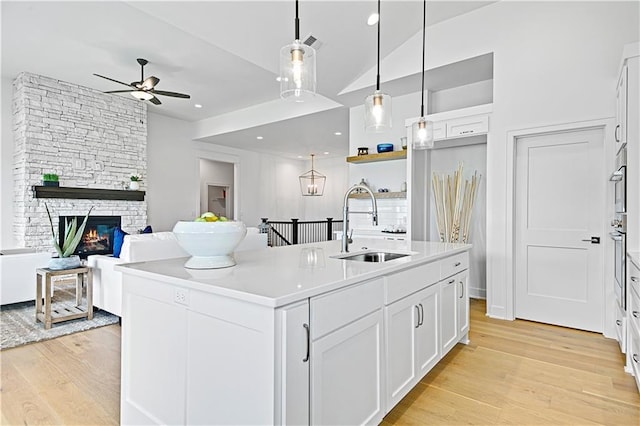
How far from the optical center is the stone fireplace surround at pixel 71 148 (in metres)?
5.49

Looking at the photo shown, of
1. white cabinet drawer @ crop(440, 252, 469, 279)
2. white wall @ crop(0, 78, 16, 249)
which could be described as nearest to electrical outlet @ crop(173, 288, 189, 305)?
white cabinet drawer @ crop(440, 252, 469, 279)

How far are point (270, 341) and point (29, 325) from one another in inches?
143

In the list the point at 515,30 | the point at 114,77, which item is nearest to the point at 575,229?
the point at 515,30

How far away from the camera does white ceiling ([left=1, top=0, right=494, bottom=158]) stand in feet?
12.5

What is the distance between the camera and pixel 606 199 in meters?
3.36

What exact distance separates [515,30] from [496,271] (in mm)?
2665

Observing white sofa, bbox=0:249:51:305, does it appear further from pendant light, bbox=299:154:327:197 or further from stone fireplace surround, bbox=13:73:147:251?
pendant light, bbox=299:154:327:197

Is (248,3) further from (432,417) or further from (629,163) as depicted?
(432,417)

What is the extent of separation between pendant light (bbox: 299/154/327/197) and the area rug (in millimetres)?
7782

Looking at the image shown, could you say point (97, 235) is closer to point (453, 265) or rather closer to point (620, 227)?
point (453, 265)

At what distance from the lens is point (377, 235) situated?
215 inches

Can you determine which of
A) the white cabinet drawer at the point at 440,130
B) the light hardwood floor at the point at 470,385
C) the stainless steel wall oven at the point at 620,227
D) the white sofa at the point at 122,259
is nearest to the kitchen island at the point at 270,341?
the light hardwood floor at the point at 470,385

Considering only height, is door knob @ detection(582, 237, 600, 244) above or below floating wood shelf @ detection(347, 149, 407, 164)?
below

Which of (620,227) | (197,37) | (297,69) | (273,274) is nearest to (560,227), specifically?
(620,227)
